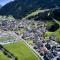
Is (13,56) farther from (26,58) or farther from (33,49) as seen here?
(33,49)

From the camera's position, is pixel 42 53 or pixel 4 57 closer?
pixel 4 57

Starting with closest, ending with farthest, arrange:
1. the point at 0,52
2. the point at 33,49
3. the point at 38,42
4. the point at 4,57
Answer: the point at 4,57, the point at 0,52, the point at 33,49, the point at 38,42

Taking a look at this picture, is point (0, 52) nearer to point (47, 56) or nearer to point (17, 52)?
point (17, 52)

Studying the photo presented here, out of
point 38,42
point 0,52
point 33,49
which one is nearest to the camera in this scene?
point 0,52

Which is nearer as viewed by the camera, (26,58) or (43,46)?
(26,58)

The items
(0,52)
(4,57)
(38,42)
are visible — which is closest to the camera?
(4,57)

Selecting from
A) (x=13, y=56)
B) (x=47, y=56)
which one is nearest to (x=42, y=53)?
(x=47, y=56)

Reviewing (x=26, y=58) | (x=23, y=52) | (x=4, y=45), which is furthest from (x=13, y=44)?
(x=26, y=58)
